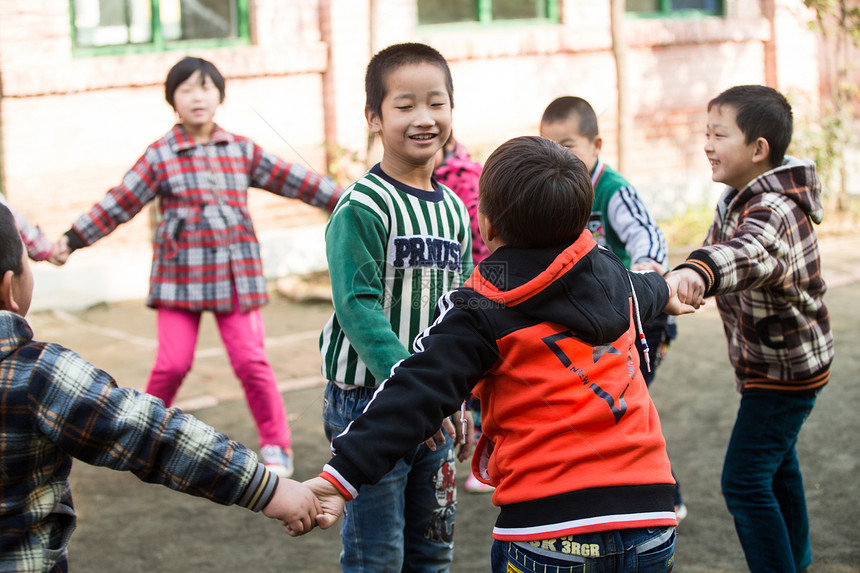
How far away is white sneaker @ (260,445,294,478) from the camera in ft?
14.4

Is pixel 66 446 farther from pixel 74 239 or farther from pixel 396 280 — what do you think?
pixel 74 239

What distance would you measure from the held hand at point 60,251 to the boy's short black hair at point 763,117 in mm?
2937

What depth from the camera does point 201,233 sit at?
447 centimetres

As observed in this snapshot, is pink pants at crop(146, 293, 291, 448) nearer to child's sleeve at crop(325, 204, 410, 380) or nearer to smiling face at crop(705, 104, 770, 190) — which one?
child's sleeve at crop(325, 204, 410, 380)

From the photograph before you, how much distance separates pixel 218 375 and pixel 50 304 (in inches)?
95.3

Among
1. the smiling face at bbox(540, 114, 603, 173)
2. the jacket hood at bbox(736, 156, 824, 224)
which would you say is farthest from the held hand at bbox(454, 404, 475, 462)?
the smiling face at bbox(540, 114, 603, 173)

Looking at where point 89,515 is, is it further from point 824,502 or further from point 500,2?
point 500,2

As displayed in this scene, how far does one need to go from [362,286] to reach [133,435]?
29.8 inches

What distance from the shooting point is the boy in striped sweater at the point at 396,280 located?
2545 mm

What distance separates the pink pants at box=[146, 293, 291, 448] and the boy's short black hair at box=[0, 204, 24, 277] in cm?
242

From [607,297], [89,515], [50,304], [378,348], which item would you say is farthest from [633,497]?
[50,304]

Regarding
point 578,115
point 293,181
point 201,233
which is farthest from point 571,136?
point 201,233

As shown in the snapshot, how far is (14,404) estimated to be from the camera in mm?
1933

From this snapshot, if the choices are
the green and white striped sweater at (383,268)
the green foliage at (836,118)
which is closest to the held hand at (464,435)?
the green and white striped sweater at (383,268)
